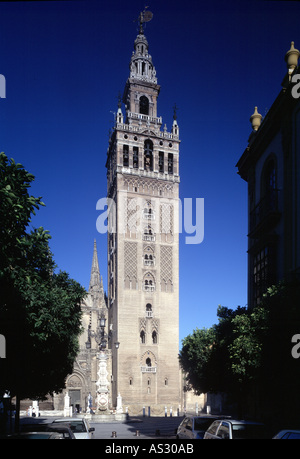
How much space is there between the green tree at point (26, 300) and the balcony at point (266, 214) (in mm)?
9325

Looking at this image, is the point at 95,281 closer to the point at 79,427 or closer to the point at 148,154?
the point at 148,154

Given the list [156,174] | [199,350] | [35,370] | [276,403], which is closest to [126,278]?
[156,174]

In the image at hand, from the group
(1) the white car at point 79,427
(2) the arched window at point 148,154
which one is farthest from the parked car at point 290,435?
(2) the arched window at point 148,154

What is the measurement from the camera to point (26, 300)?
20.0 metres

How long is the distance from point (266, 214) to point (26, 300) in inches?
423

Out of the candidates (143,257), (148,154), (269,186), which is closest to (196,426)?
(269,186)

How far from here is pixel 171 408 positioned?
190 feet

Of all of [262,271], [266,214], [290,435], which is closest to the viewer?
[290,435]

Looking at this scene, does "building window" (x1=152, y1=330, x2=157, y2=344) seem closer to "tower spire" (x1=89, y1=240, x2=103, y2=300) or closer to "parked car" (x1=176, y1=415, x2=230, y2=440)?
"tower spire" (x1=89, y1=240, x2=103, y2=300)

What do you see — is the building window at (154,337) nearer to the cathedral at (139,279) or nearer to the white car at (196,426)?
the cathedral at (139,279)

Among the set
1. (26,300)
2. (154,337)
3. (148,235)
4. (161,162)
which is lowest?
(154,337)

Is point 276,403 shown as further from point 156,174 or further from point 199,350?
point 156,174

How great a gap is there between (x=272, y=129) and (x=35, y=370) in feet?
50.6

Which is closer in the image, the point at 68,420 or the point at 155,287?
the point at 68,420
